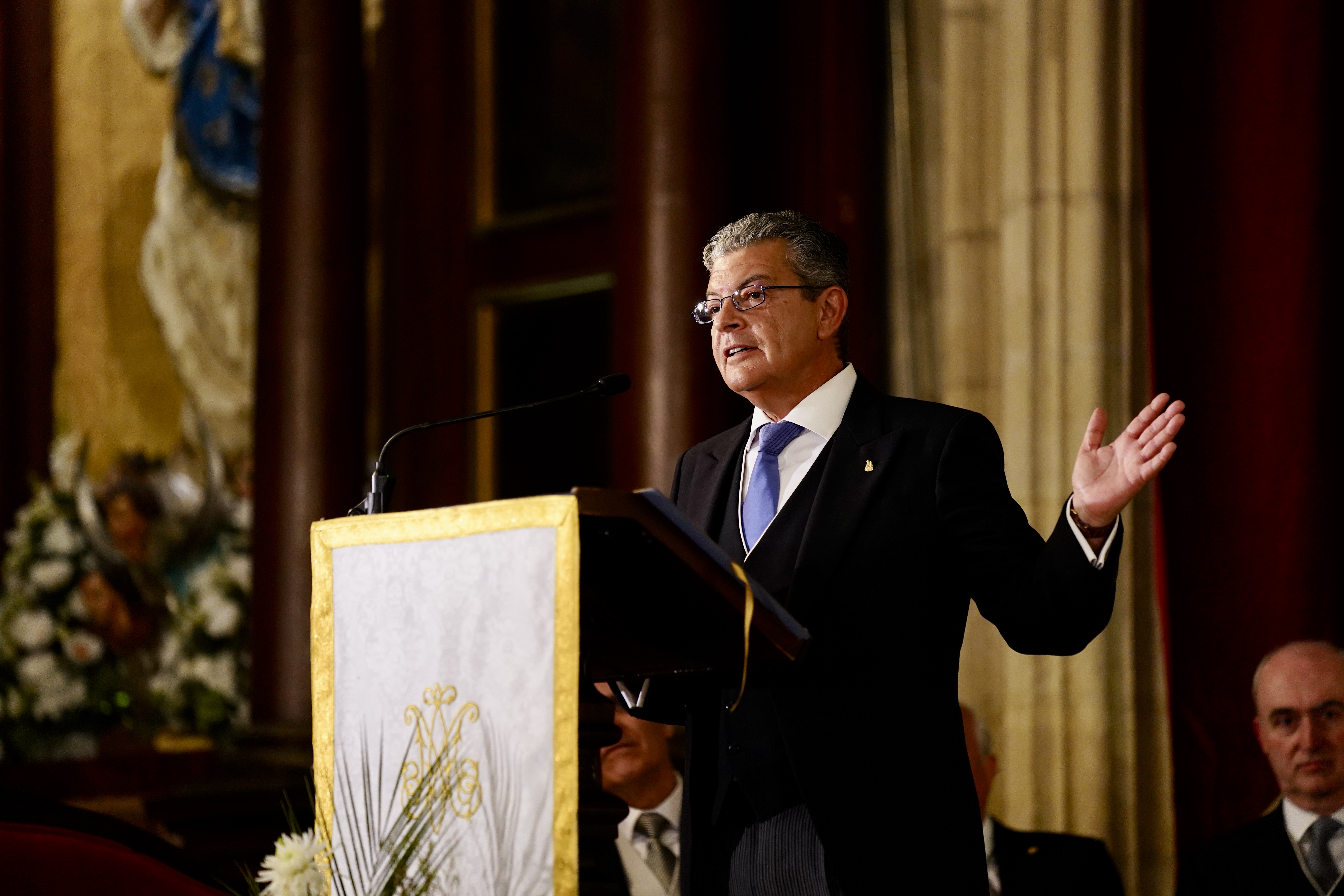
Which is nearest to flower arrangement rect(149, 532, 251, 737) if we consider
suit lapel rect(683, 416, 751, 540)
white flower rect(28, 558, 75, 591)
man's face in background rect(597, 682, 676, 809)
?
white flower rect(28, 558, 75, 591)

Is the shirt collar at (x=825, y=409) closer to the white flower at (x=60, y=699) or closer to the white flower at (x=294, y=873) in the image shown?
the white flower at (x=294, y=873)

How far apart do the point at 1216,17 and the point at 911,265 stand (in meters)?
1.10

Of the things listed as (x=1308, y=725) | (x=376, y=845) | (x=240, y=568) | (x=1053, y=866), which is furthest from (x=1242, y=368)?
(x=240, y=568)

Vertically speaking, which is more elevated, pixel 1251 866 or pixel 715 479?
pixel 715 479

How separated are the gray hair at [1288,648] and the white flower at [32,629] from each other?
4.93 meters

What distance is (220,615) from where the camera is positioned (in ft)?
20.7

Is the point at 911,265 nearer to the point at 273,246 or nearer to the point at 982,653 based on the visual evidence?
the point at 982,653

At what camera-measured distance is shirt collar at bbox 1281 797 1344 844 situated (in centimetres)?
327

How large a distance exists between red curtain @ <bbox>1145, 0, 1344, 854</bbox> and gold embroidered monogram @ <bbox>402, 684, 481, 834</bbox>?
2523 mm

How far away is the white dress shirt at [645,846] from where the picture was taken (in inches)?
135

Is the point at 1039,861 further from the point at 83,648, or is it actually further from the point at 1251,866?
the point at 83,648

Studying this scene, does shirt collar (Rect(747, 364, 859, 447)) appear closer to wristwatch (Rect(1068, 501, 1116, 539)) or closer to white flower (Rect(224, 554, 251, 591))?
wristwatch (Rect(1068, 501, 1116, 539))

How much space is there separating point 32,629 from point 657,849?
3.83m

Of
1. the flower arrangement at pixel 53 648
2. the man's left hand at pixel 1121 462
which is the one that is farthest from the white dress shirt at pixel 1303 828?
the flower arrangement at pixel 53 648
